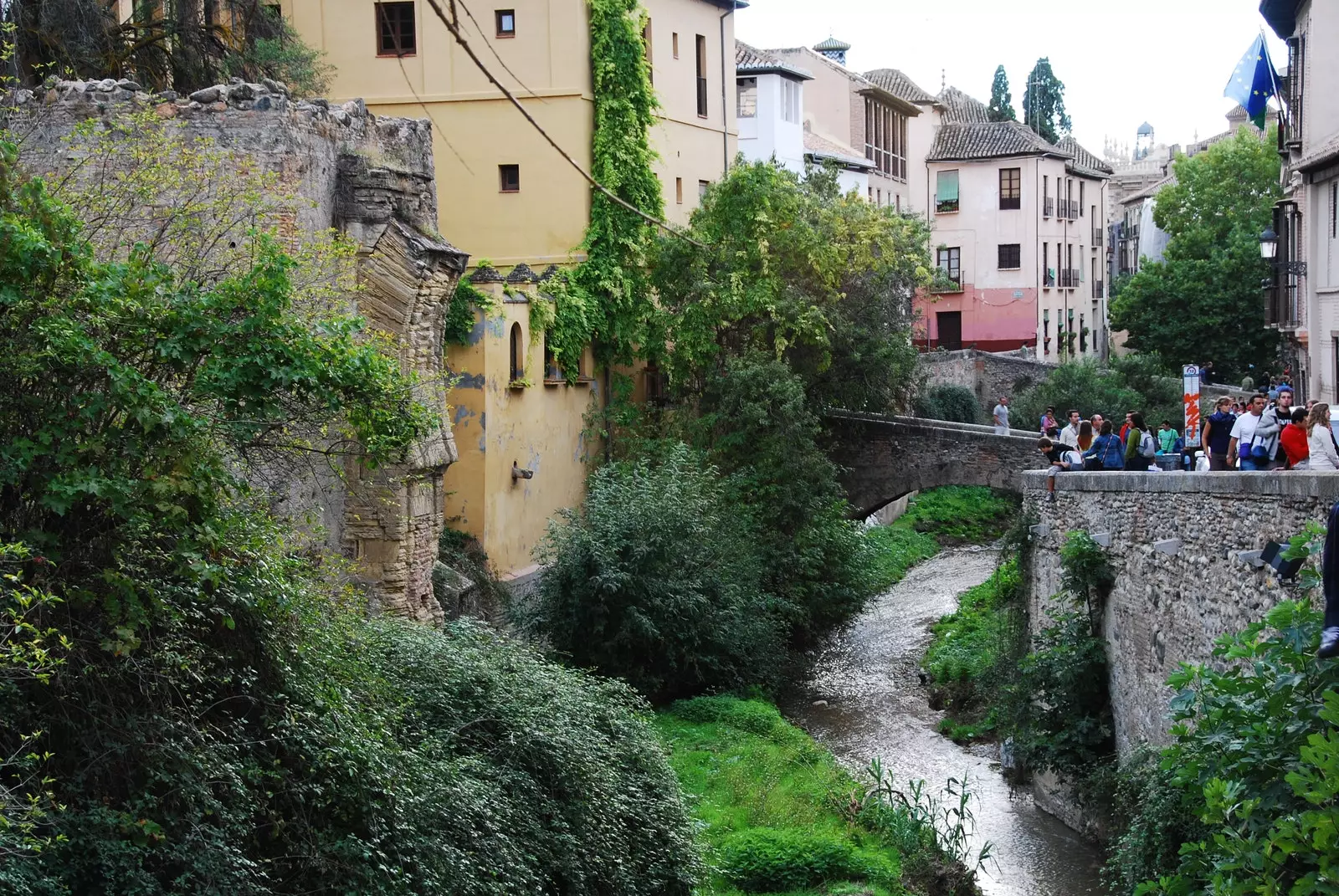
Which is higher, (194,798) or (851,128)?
(851,128)

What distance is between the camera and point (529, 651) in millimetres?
12672

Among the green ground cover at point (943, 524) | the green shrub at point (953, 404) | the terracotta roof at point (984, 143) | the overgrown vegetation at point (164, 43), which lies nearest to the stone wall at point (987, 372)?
the green shrub at point (953, 404)

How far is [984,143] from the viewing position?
53.1 meters

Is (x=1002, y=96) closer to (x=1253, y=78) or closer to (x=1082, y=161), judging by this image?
(x=1082, y=161)

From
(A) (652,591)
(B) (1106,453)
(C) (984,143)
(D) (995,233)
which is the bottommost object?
(A) (652,591)

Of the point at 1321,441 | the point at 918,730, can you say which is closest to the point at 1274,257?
the point at 918,730

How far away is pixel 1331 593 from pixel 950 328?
49.0m

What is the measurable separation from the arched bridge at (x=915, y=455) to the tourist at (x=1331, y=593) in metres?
21.7

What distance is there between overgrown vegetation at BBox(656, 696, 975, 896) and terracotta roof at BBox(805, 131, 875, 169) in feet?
81.2

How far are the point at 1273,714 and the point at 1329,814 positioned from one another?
3.07 feet

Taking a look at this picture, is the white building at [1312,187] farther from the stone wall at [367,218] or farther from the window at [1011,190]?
the window at [1011,190]

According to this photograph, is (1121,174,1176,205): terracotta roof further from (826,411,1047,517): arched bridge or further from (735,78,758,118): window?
(826,411,1047,517): arched bridge

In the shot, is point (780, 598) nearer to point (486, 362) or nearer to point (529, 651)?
point (486, 362)

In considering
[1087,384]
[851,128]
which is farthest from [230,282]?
[851,128]
